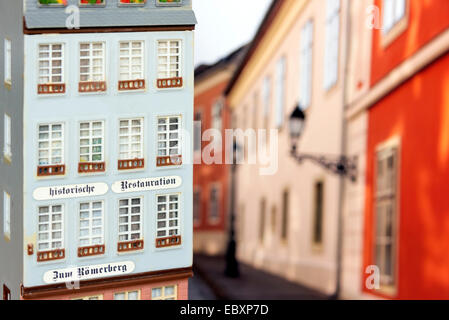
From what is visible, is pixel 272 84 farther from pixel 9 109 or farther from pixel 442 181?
pixel 9 109

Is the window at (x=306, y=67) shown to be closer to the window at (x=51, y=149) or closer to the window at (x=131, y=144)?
the window at (x=131, y=144)

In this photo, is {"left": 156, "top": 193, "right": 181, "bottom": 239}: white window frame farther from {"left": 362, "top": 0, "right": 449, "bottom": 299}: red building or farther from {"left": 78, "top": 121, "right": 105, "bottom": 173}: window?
{"left": 362, "top": 0, "right": 449, "bottom": 299}: red building

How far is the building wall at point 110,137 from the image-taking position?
1.63 meters

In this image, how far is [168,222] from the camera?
1.77 metres

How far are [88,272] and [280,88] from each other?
4.92 m

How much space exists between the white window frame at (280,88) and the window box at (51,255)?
15.0 ft

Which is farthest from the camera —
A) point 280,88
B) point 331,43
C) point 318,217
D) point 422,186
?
point 280,88

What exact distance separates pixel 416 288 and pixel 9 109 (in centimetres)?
221

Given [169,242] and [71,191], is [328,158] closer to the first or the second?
[169,242]

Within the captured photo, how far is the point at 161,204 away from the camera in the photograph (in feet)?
5.73

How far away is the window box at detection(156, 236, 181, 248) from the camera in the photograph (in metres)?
1.77

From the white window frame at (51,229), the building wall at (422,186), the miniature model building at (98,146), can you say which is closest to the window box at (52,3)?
the miniature model building at (98,146)

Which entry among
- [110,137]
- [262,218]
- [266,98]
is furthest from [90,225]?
[262,218]

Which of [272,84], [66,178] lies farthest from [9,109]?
[272,84]
